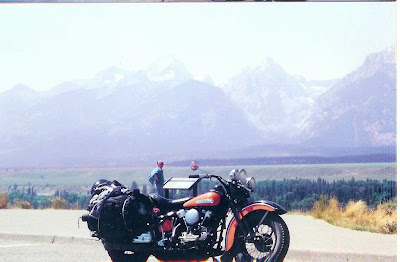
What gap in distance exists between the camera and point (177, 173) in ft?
84.2

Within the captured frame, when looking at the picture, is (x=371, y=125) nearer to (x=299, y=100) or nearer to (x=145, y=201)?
(x=299, y=100)

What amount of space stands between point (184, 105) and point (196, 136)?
4457 millimetres

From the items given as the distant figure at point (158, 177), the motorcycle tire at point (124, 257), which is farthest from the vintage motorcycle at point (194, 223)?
the distant figure at point (158, 177)

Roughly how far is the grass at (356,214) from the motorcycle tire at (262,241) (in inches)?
206

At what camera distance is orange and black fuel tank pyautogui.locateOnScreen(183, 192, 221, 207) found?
8891 mm

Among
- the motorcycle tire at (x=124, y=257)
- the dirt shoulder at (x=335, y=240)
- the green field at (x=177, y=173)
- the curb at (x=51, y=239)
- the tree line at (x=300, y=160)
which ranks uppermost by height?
the tree line at (x=300, y=160)

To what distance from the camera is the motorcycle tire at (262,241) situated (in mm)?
8742

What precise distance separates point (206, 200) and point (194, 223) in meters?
0.27

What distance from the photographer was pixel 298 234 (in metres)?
12.8

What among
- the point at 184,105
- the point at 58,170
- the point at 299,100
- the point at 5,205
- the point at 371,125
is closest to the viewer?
the point at 5,205

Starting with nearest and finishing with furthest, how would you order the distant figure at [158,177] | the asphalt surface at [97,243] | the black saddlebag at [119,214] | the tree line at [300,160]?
the black saddlebag at [119,214]
the asphalt surface at [97,243]
the distant figure at [158,177]
the tree line at [300,160]

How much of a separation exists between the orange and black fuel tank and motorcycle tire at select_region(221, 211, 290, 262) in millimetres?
377

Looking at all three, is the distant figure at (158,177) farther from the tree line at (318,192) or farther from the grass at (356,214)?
the tree line at (318,192)

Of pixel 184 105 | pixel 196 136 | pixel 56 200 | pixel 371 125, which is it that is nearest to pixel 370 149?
pixel 371 125
